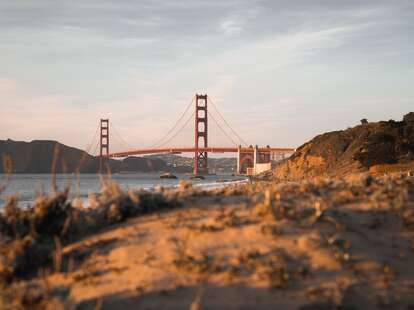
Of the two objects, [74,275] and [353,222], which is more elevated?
[353,222]

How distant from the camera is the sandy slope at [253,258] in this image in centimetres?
531

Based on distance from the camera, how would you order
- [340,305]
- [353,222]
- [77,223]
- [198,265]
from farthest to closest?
[77,223], [353,222], [198,265], [340,305]

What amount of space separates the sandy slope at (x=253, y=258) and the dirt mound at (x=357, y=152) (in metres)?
26.5

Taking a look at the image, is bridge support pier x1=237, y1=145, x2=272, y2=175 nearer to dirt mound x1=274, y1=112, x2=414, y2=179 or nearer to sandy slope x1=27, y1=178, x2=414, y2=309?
dirt mound x1=274, y1=112, x2=414, y2=179

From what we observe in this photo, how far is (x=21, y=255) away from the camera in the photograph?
6371 mm

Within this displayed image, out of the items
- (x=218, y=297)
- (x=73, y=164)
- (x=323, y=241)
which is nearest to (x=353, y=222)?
(x=323, y=241)

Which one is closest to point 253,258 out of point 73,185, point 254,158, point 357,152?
point 357,152

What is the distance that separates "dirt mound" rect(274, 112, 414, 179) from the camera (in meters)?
37.4

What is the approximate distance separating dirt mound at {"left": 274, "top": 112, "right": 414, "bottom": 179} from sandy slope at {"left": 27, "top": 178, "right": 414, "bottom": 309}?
26527 millimetres

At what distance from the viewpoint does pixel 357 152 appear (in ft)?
135

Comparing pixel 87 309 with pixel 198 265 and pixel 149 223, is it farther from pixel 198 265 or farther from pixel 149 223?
pixel 149 223

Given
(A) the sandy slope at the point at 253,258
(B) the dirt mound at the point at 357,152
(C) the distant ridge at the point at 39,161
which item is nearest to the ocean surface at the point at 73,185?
(A) the sandy slope at the point at 253,258

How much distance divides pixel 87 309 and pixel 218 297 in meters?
1.29

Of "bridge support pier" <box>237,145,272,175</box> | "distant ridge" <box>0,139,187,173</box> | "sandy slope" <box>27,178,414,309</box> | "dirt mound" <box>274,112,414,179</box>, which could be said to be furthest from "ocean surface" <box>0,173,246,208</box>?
"distant ridge" <box>0,139,187,173</box>
